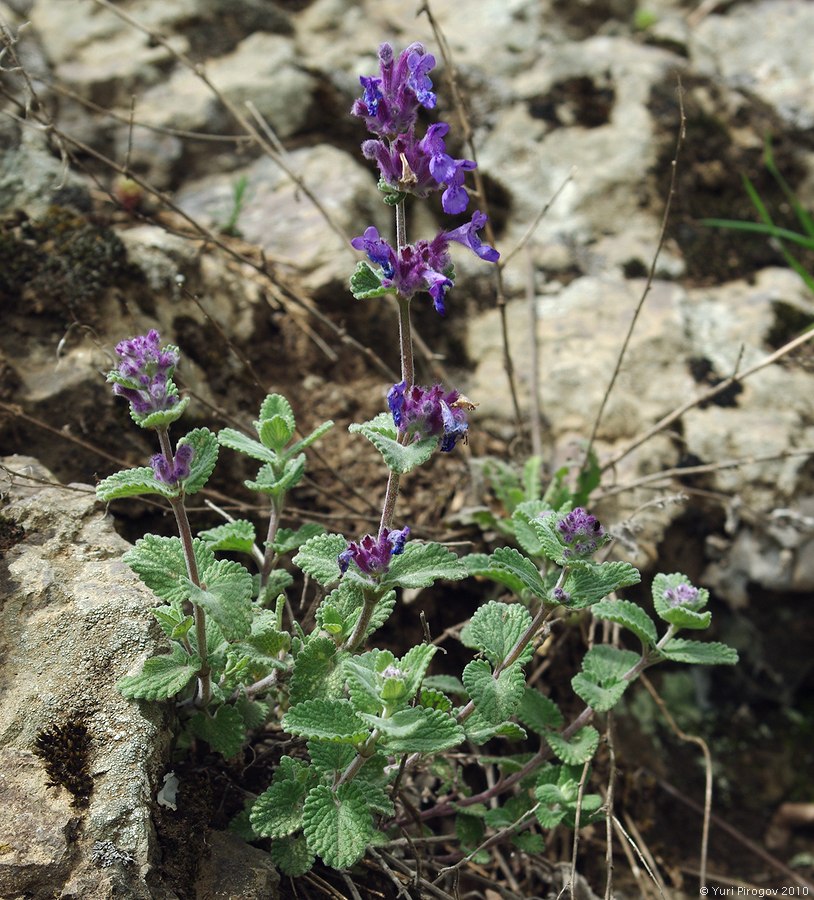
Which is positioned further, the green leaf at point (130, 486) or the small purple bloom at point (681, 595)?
the small purple bloom at point (681, 595)

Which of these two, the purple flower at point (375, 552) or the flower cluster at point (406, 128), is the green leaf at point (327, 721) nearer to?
the purple flower at point (375, 552)

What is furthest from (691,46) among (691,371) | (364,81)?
(364,81)

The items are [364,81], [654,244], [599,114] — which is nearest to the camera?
[364,81]

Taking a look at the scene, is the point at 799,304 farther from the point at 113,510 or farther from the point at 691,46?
the point at 113,510

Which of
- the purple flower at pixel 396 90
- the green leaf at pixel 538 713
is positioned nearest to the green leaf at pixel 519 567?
the green leaf at pixel 538 713

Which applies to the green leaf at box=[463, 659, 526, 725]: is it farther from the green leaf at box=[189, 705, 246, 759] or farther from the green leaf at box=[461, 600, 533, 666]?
the green leaf at box=[189, 705, 246, 759]

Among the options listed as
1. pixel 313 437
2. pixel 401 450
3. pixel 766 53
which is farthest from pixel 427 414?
pixel 766 53

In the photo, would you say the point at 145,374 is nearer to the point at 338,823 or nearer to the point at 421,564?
the point at 421,564
